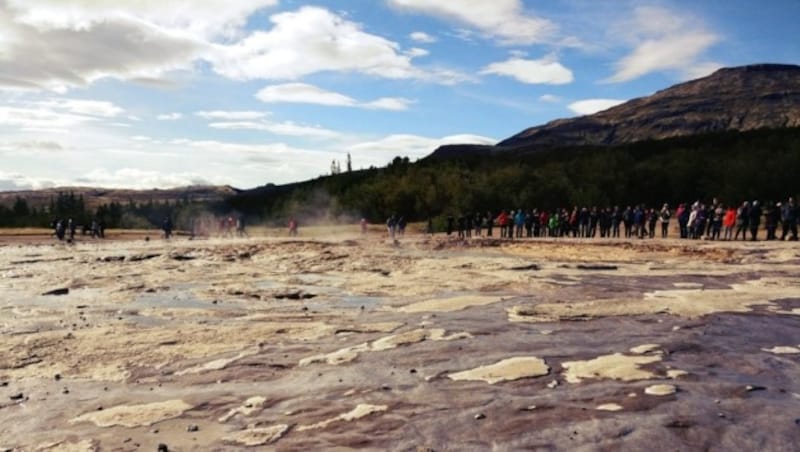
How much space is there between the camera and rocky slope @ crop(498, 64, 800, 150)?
15112 cm

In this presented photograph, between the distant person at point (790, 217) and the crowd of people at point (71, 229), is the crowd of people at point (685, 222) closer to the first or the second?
the distant person at point (790, 217)

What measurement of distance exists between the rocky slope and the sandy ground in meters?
129

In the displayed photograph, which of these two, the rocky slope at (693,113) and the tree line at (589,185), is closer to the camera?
the tree line at (589,185)

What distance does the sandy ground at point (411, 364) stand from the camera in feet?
20.0

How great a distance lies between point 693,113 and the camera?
16438 centimetres

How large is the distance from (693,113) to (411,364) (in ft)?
572

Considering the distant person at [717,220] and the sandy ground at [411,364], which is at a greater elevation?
the distant person at [717,220]

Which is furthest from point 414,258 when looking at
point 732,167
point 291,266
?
point 732,167

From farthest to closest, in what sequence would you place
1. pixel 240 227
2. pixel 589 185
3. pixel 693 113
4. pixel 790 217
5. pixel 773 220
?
pixel 693 113 < pixel 589 185 < pixel 240 227 < pixel 773 220 < pixel 790 217

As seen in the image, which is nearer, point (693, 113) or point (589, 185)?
point (589, 185)

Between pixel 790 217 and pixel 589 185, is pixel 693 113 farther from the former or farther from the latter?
pixel 790 217

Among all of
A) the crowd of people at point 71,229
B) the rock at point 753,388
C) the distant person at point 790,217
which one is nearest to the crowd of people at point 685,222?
the distant person at point 790,217

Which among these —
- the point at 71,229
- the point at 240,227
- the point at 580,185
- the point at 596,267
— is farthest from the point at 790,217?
the point at 71,229

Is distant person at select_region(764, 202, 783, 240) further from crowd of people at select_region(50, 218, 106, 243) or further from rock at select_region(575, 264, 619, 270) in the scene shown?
crowd of people at select_region(50, 218, 106, 243)
